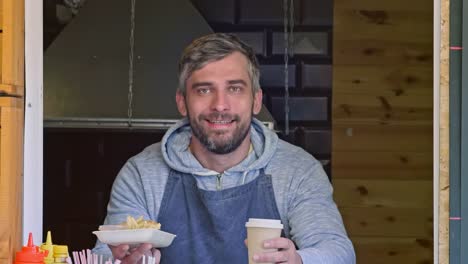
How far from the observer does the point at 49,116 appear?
3982 mm

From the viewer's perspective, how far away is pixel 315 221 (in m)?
2.24

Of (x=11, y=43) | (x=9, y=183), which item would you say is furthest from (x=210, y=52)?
(x=9, y=183)

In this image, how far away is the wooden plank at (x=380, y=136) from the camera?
452 cm

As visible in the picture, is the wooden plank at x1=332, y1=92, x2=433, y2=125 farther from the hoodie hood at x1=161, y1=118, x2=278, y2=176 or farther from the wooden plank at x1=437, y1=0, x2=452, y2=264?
the wooden plank at x1=437, y1=0, x2=452, y2=264

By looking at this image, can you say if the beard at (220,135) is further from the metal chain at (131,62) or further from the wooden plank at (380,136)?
the wooden plank at (380,136)

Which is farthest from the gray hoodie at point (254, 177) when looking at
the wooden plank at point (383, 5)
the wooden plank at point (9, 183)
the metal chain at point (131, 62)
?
the wooden plank at point (383, 5)

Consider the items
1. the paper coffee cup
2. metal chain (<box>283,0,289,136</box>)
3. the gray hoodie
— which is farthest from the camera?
metal chain (<box>283,0,289,136</box>)

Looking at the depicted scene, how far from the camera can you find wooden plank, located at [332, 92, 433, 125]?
4508 millimetres

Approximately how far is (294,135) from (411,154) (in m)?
0.62

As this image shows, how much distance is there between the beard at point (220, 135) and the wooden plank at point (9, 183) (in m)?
0.49

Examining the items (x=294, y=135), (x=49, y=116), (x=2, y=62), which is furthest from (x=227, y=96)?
(x=294, y=135)

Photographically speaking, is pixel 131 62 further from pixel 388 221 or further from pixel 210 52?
pixel 210 52

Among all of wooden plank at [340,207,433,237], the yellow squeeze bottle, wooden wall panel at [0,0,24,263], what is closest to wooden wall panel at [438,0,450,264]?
the yellow squeeze bottle

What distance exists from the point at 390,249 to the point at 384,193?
29cm
